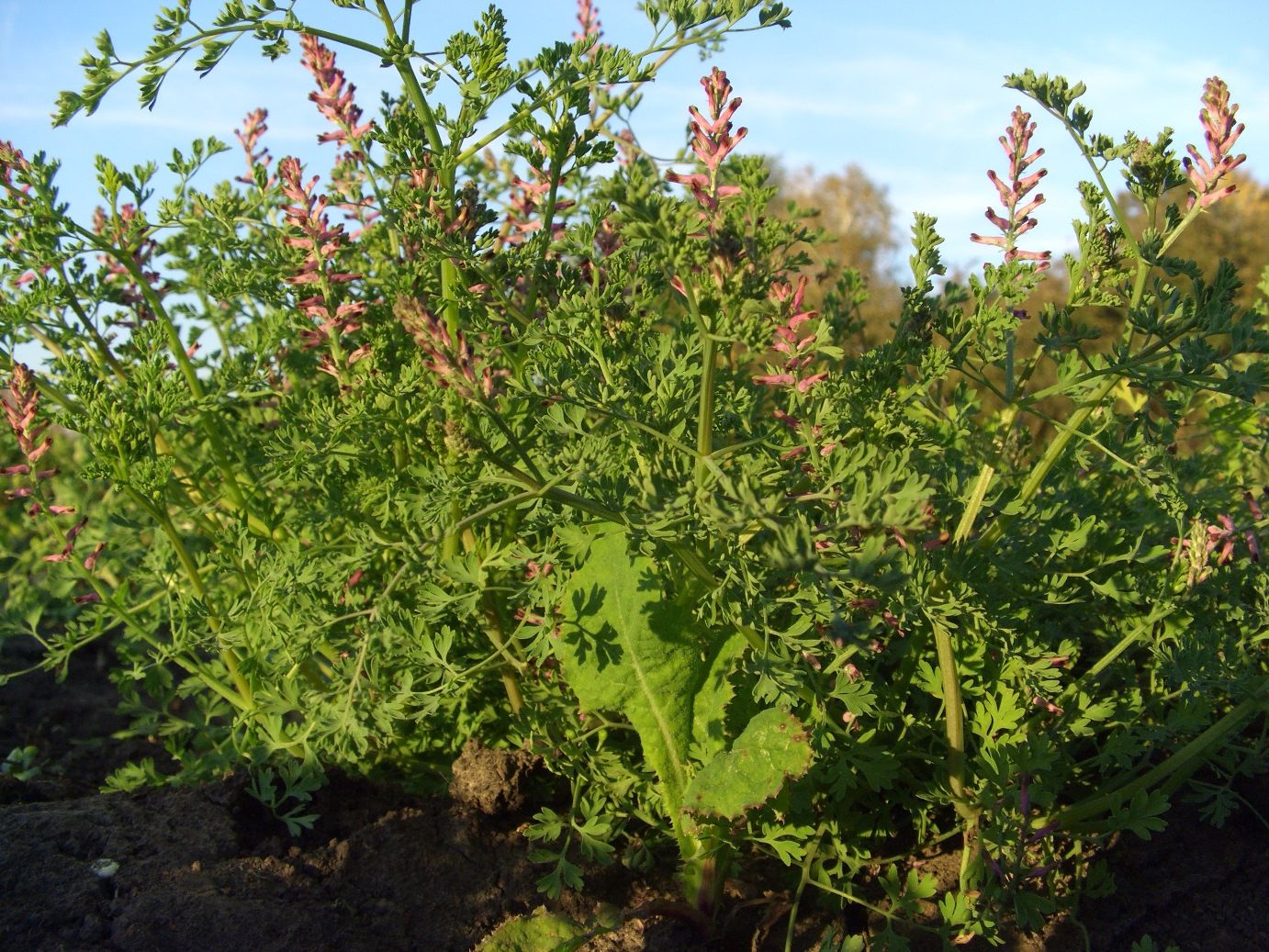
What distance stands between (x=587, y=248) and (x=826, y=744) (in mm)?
1185

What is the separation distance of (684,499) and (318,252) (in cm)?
153

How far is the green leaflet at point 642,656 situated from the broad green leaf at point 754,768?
0.20 m

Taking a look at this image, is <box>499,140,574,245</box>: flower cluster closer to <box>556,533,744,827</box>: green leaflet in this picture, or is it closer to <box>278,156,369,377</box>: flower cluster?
<box>278,156,369,377</box>: flower cluster

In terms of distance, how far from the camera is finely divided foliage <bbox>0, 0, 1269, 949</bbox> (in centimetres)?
214

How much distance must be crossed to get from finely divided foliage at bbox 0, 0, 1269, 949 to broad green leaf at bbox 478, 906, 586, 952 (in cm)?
3

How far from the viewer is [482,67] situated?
2365 millimetres

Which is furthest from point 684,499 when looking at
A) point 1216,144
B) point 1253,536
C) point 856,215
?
point 856,215

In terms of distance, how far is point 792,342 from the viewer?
245 cm

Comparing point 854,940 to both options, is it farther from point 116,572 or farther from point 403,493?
point 116,572

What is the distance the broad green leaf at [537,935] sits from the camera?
7.61 ft

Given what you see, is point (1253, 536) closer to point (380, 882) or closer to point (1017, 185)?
point (1017, 185)

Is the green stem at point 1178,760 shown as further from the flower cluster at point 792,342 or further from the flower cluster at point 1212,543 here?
the flower cluster at point 792,342

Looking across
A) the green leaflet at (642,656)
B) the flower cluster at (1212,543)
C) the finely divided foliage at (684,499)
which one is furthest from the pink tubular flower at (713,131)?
the flower cluster at (1212,543)

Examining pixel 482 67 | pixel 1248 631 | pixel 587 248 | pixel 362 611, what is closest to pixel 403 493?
pixel 362 611
